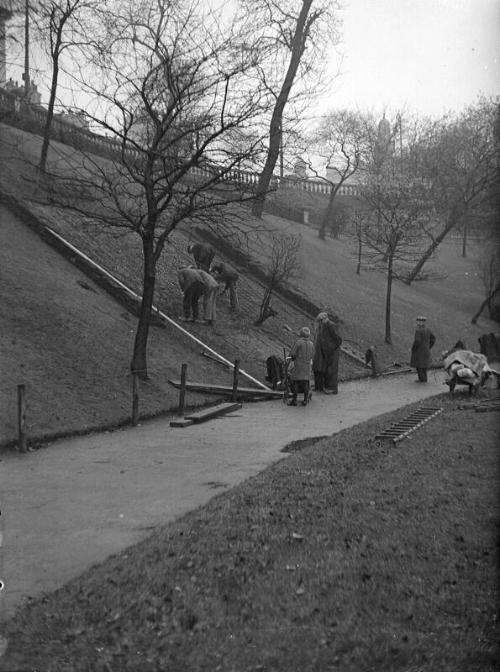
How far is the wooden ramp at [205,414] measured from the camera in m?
13.3

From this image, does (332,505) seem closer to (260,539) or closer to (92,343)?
(260,539)

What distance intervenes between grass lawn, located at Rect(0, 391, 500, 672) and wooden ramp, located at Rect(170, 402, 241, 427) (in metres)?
5.40

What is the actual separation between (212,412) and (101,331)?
11.7ft

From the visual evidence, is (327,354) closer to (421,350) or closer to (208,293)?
(208,293)

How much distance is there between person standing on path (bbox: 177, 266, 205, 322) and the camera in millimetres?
20469

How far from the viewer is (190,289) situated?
67.7 ft

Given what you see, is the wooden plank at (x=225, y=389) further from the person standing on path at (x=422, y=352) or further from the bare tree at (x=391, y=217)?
the bare tree at (x=391, y=217)

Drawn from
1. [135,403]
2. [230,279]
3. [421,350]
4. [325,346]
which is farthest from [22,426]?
[421,350]

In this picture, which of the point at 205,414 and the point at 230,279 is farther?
the point at 230,279

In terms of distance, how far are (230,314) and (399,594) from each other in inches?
722

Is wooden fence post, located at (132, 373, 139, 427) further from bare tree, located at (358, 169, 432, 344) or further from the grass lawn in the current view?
bare tree, located at (358, 169, 432, 344)

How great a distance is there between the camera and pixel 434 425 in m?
12.3

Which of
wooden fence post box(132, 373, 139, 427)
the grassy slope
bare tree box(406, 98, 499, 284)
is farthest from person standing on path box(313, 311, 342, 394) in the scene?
bare tree box(406, 98, 499, 284)

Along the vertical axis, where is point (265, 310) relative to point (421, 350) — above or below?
above
